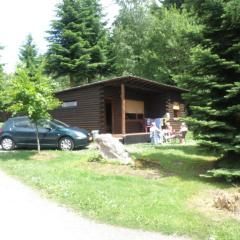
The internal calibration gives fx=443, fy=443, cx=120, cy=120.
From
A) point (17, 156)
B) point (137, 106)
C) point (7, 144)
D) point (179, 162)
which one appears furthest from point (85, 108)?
point (179, 162)

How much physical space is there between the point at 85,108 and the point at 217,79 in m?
12.9

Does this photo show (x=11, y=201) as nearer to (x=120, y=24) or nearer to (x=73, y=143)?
(x=73, y=143)

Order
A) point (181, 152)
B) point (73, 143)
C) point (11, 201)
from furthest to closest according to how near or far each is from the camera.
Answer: point (73, 143)
point (181, 152)
point (11, 201)

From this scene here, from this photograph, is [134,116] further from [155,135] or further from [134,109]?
[155,135]

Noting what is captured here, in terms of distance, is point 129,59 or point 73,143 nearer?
point 73,143

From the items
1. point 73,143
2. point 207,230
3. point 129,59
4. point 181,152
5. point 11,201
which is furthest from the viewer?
point 129,59

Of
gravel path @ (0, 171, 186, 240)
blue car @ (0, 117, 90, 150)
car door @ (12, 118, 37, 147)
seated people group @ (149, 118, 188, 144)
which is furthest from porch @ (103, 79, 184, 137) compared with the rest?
gravel path @ (0, 171, 186, 240)

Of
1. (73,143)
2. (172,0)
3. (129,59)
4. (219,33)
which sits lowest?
(73,143)

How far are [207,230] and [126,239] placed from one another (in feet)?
5.11

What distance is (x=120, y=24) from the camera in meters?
44.4

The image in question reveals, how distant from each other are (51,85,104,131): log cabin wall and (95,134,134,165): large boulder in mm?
9117

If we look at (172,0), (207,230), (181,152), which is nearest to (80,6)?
(172,0)

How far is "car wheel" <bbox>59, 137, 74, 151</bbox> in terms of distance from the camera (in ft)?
64.2

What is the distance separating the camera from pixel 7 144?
20.3 meters
